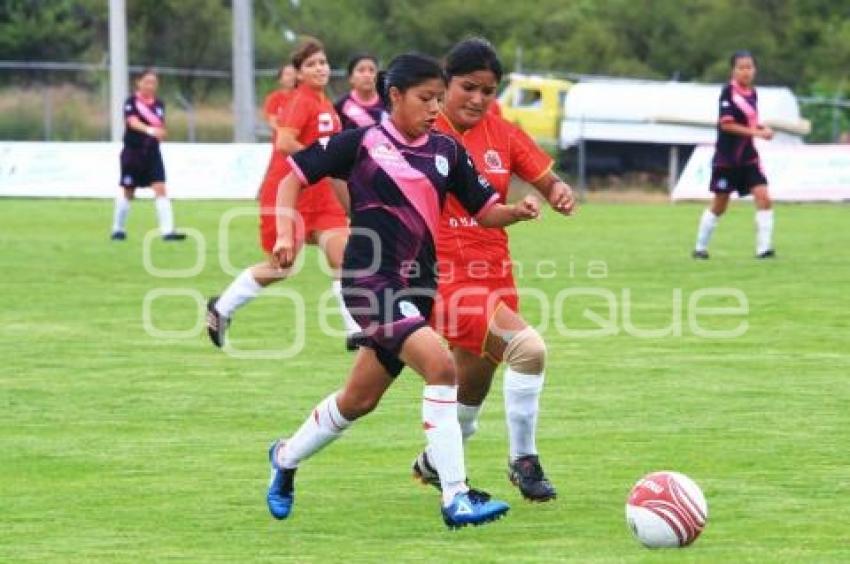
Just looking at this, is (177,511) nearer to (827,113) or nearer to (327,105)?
(327,105)

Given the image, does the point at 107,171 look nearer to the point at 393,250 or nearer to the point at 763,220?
the point at 763,220

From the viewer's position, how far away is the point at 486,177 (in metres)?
8.73

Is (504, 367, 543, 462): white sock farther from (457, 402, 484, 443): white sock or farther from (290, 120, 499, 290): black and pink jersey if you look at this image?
(290, 120, 499, 290): black and pink jersey

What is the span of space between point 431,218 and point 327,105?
707cm

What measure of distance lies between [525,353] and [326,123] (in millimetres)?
6743

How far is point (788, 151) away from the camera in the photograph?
3375cm

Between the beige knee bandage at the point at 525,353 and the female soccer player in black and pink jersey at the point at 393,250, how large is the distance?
0.57 metres

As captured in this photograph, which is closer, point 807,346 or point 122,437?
point 122,437

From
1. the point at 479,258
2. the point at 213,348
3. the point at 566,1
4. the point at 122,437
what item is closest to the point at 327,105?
the point at 213,348

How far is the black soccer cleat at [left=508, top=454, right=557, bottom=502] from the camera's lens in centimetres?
833

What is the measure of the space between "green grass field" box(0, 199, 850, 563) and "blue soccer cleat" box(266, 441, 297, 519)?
85 mm

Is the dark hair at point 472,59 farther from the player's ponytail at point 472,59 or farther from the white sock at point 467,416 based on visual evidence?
the white sock at point 467,416

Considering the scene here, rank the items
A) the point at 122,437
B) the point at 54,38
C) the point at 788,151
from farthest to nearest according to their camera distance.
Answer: the point at 54,38, the point at 788,151, the point at 122,437

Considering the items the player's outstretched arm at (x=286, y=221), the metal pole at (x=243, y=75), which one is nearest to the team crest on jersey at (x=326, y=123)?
the player's outstretched arm at (x=286, y=221)
